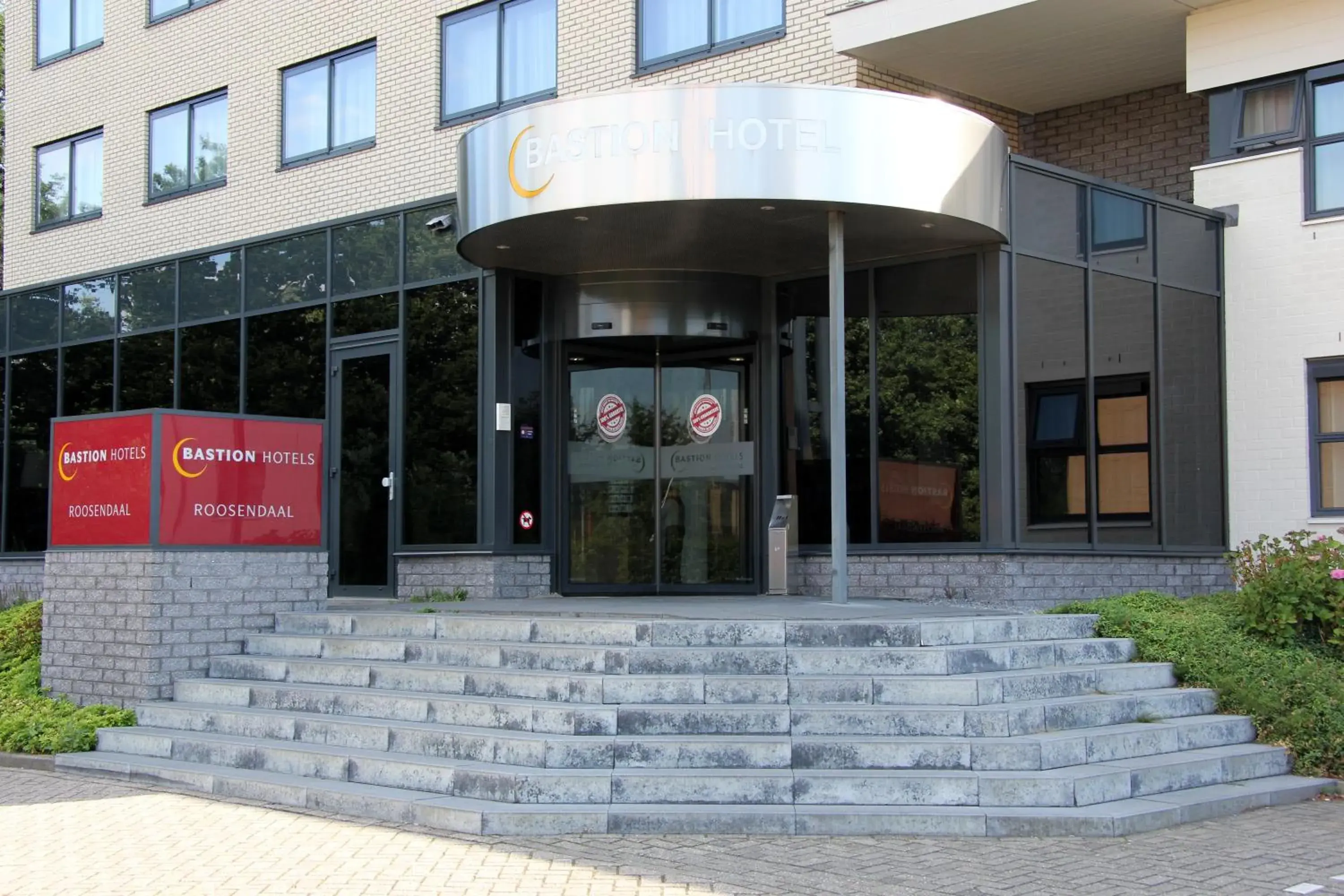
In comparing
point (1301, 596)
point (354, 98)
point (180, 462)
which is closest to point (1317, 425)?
point (1301, 596)

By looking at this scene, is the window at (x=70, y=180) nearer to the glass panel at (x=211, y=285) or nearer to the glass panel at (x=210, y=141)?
the glass panel at (x=210, y=141)

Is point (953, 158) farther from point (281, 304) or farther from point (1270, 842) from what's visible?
point (281, 304)

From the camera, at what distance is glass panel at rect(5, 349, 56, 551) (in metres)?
20.5

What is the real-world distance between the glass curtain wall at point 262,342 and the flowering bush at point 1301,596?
7409mm

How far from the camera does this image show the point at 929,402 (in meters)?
13.9

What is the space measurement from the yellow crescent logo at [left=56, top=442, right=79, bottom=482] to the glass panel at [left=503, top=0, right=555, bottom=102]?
7.01m

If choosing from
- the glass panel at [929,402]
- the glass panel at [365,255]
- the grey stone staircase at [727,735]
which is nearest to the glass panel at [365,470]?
the glass panel at [365,255]

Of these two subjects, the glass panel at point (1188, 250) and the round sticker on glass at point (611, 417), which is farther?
the round sticker on glass at point (611, 417)

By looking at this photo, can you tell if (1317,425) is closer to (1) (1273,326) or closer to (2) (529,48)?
(1) (1273,326)

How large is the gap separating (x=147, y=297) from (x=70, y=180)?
535 cm

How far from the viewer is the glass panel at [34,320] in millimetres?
21047

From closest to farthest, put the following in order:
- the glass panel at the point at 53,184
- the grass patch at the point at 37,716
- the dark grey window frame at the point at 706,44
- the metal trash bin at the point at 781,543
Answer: the grass patch at the point at 37,716 < the metal trash bin at the point at 781,543 < the dark grey window frame at the point at 706,44 < the glass panel at the point at 53,184

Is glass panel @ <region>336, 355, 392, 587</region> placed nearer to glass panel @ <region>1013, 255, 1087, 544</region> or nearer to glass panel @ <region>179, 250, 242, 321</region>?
glass panel @ <region>179, 250, 242, 321</region>

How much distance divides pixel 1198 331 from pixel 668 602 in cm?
646
